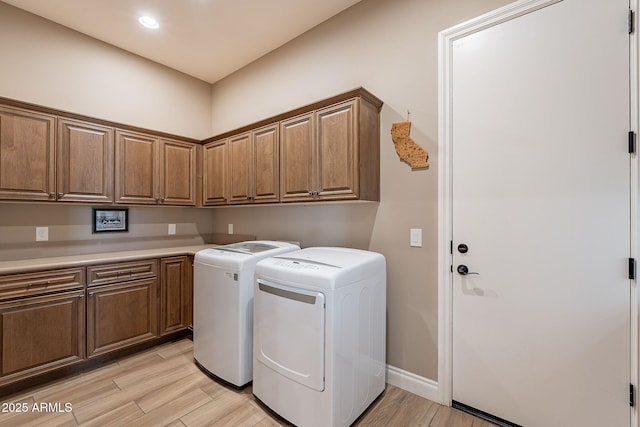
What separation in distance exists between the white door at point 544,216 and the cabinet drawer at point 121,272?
2.66 metres

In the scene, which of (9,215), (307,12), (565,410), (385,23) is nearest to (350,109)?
(385,23)

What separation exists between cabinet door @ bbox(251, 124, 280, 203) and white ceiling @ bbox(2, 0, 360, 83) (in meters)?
0.96

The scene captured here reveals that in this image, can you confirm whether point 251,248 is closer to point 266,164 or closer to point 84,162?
point 266,164

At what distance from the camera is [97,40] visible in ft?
9.39

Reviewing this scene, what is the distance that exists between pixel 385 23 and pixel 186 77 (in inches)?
101

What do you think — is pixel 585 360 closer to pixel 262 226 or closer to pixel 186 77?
pixel 262 226

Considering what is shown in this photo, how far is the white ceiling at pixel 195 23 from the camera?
94.0 inches

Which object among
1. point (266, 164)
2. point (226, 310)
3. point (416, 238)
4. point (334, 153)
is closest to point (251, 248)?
point (226, 310)

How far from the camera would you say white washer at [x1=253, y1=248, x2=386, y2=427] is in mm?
1572

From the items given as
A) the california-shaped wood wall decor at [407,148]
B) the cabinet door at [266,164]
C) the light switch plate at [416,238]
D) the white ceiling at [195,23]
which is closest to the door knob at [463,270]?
the light switch plate at [416,238]

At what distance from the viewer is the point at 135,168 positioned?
2883 mm

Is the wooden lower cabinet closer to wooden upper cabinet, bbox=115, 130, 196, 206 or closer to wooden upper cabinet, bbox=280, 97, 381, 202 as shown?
wooden upper cabinet, bbox=115, 130, 196, 206

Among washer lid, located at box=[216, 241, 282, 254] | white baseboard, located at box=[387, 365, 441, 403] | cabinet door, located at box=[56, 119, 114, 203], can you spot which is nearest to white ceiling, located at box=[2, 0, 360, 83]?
cabinet door, located at box=[56, 119, 114, 203]

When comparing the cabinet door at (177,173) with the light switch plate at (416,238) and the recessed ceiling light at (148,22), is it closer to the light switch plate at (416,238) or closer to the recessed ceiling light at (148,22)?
the recessed ceiling light at (148,22)
